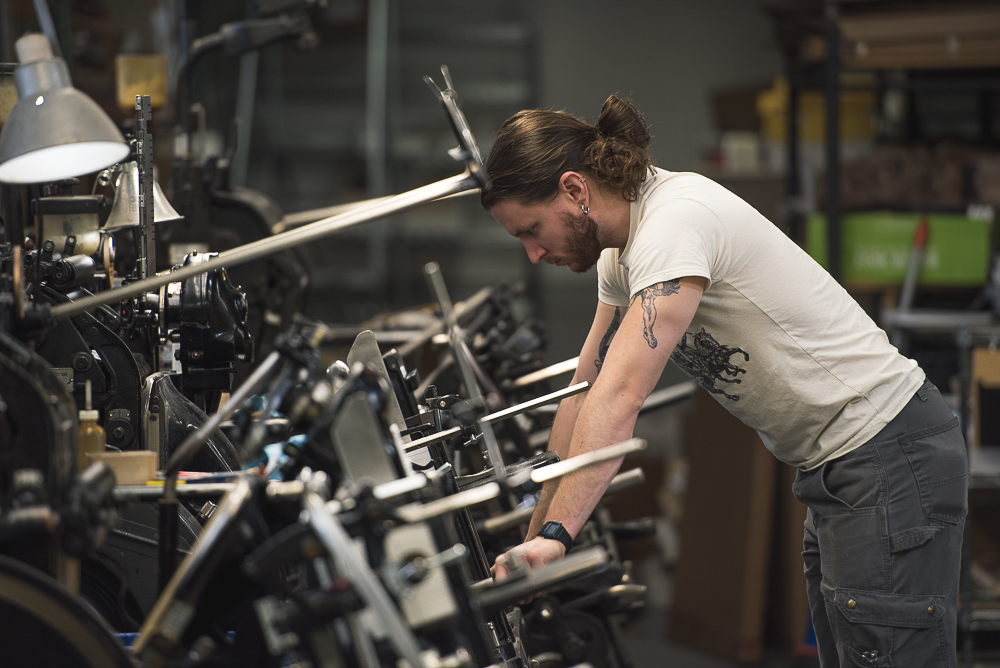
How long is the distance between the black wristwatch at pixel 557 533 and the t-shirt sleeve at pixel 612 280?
54 cm

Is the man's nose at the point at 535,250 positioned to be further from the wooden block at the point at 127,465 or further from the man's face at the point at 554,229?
the wooden block at the point at 127,465

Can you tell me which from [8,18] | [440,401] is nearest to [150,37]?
[8,18]

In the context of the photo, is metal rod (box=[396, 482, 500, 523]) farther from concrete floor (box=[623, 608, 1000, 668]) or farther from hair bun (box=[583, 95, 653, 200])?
concrete floor (box=[623, 608, 1000, 668])

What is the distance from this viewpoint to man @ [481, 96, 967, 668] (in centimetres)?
154

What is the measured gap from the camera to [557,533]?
1.35 m

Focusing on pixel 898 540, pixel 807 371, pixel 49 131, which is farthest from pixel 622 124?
pixel 49 131

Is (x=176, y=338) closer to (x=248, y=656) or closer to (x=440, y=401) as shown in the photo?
(x=440, y=401)

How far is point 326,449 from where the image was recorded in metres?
1.11

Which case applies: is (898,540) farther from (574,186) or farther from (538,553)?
(574,186)

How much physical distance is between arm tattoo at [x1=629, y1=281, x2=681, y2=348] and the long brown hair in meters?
0.23

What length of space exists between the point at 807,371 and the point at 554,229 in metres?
0.47

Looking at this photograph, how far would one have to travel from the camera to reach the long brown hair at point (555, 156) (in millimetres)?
1543

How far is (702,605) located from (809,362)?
232cm

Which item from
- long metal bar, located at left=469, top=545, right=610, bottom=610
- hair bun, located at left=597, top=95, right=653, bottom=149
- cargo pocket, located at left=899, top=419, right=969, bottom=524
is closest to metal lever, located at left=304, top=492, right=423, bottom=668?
long metal bar, located at left=469, top=545, right=610, bottom=610
